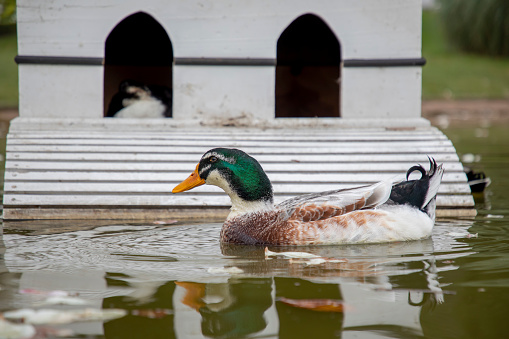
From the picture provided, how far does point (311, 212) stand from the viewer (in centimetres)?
541

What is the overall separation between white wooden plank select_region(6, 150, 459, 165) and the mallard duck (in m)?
1.28

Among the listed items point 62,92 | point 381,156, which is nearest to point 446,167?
point 381,156

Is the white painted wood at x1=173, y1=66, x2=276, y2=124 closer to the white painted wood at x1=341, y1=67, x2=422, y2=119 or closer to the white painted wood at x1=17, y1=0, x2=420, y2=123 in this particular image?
the white painted wood at x1=17, y1=0, x2=420, y2=123

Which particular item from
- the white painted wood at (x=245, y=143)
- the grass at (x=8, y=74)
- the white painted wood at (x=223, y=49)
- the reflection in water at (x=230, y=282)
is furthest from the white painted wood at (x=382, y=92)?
the grass at (x=8, y=74)

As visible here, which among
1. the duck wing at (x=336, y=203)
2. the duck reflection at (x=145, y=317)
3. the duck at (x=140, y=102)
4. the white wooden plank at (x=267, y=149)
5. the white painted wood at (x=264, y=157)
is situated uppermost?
the duck at (x=140, y=102)

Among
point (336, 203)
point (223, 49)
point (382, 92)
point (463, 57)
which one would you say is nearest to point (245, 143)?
point (223, 49)

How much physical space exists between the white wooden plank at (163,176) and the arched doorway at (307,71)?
12.5 ft

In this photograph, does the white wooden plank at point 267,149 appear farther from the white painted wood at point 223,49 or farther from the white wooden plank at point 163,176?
the white painted wood at point 223,49

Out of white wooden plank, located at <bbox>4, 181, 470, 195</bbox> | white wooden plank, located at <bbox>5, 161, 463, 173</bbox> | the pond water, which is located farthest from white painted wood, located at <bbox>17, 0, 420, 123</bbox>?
the pond water

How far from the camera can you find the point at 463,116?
18.7 metres

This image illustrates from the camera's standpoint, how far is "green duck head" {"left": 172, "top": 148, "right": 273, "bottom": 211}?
550 centimetres

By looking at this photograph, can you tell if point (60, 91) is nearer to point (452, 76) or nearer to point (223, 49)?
point (223, 49)

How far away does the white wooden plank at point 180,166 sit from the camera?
675 cm

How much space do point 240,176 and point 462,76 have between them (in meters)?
18.4
